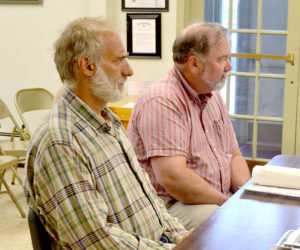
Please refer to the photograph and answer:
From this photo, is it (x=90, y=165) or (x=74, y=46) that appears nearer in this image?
(x=90, y=165)

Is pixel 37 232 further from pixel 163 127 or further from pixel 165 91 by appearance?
pixel 165 91

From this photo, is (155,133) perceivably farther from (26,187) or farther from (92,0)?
(92,0)

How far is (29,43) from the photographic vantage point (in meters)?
5.58

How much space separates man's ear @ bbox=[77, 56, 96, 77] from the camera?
6.26ft

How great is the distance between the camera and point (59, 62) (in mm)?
1937

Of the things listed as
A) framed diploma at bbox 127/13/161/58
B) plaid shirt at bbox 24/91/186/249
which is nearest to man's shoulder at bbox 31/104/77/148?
plaid shirt at bbox 24/91/186/249

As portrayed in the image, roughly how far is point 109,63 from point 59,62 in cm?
17

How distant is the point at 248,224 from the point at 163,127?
839 millimetres

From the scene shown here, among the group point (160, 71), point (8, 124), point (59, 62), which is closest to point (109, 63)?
point (59, 62)

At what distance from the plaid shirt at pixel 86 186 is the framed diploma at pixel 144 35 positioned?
121 inches

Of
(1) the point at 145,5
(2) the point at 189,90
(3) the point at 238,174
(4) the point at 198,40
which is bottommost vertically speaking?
(3) the point at 238,174

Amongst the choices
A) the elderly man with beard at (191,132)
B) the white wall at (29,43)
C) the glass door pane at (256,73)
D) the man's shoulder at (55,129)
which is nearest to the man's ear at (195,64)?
Answer: the elderly man with beard at (191,132)

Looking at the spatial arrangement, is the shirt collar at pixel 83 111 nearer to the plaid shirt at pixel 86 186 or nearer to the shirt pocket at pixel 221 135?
the plaid shirt at pixel 86 186

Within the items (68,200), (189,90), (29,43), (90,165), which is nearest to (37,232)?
(68,200)
